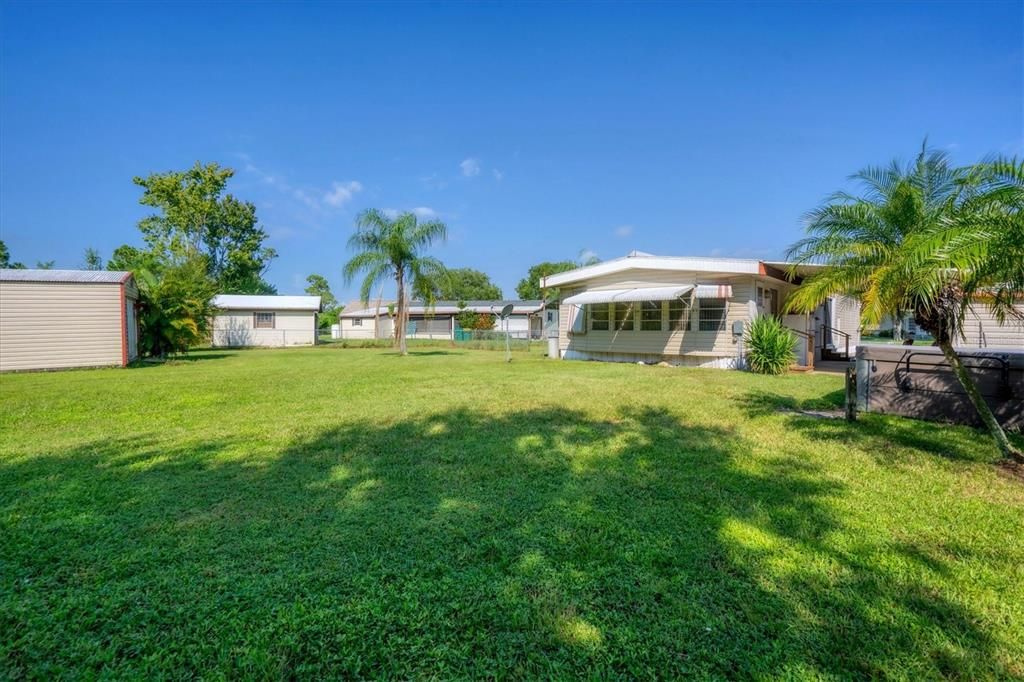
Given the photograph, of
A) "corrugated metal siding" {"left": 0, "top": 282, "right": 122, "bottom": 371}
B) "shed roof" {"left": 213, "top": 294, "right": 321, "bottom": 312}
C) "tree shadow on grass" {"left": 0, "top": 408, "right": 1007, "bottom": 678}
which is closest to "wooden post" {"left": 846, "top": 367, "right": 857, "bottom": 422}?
"tree shadow on grass" {"left": 0, "top": 408, "right": 1007, "bottom": 678}

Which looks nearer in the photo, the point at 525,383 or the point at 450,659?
the point at 450,659

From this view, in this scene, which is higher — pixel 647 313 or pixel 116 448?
pixel 647 313

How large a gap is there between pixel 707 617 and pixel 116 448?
567cm

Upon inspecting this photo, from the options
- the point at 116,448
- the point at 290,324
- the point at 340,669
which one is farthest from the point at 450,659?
the point at 290,324

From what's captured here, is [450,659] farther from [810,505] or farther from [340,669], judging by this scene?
[810,505]

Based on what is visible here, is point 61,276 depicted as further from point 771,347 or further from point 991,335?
point 991,335

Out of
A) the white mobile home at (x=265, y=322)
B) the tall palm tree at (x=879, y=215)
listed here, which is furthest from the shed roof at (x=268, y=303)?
the tall palm tree at (x=879, y=215)

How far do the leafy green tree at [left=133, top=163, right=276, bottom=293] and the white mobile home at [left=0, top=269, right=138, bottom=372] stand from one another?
78.2ft

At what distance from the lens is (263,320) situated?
31.3m

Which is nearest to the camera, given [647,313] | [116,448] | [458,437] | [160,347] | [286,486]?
[286,486]

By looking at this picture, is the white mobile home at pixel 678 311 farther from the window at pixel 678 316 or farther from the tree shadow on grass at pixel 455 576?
the tree shadow on grass at pixel 455 576

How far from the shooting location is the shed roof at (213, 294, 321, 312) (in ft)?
101

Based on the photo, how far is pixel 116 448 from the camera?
4820 millimetres

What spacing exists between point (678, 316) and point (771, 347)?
115 inches
